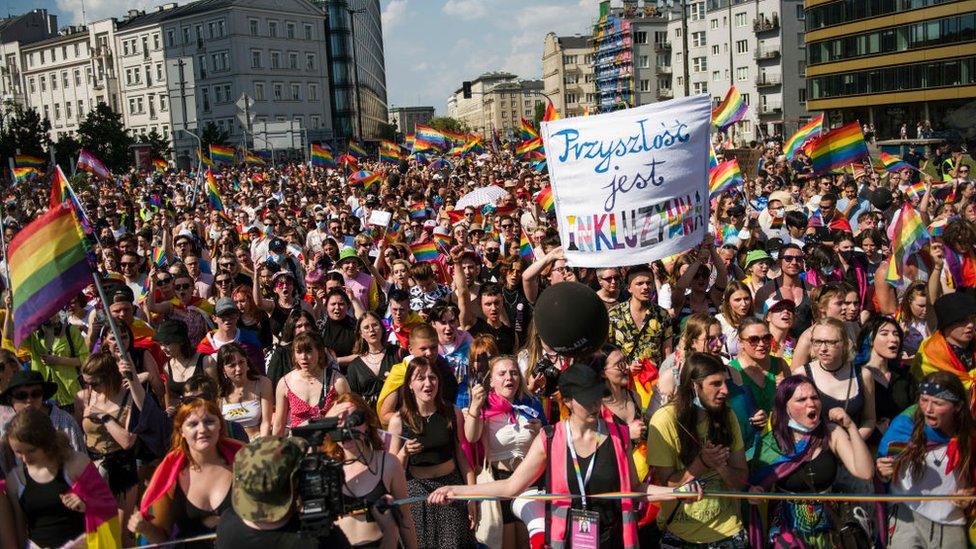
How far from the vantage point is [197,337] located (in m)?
8.55

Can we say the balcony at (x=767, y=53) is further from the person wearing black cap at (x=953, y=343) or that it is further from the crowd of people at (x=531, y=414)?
the person wearing black cap at (x=953, y=343)

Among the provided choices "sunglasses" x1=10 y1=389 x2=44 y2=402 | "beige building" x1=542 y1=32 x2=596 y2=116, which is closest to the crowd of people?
"sunglasses" x1=10 y1=389 x2=44 y2=402

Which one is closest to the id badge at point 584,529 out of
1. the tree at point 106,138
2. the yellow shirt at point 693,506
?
the yellow shirt at point 693,506

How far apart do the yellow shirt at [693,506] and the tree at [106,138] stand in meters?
48.2

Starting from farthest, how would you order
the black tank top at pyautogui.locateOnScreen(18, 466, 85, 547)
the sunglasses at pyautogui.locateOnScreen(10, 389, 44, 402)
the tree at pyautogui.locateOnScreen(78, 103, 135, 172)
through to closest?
the tree at pyautogui.locateOnScreen(78, 103, 135, 172) < the sunglasses at pyautogui.locateOnScreen(10, 389, 44, 402) < the black tank top at pyautogui.locateOnScreen(18, 466, 85, 547)

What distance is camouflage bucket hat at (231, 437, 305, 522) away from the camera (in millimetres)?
3418

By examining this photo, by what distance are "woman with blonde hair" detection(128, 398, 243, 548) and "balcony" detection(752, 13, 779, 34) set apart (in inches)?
3275

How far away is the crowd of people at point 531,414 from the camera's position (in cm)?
452

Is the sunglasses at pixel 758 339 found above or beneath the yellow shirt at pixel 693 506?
above

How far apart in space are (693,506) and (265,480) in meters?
2.24

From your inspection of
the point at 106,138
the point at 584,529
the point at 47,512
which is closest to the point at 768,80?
the point at 106,138

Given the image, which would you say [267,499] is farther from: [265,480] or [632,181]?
[632,181]

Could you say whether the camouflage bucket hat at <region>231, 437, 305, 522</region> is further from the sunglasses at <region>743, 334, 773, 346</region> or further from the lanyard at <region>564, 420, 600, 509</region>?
the sunglasses at <region>743, 334, 773, 346</region>

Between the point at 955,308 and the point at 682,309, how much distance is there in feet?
8.06
